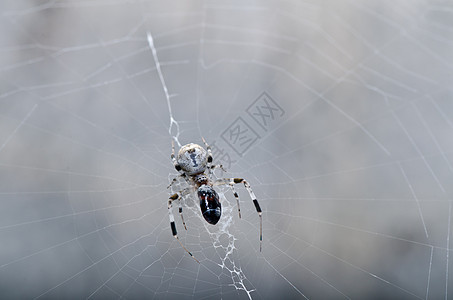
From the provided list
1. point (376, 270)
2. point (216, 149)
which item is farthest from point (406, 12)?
point (376, 270)

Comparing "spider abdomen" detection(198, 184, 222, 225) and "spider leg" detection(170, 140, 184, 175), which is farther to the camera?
"spider leg" detection(170, 140, 184, 175)

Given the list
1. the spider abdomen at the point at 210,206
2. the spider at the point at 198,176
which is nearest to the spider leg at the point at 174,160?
the spider at the point at 198,176

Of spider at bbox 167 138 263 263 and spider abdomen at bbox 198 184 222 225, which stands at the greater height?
spider at bbox 167 138 263 263

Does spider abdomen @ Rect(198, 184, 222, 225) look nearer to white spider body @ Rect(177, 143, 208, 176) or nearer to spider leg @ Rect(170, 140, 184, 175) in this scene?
white spider body @ Rect(177, 143, 208, 176)

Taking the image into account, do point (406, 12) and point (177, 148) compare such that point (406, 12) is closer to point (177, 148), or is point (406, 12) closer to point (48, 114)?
point (177, 148)

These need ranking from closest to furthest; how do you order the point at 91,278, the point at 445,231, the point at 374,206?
the point at 445,231 < the point at 374,206 < the point at 91,278

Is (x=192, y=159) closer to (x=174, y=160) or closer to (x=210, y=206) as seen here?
(x=174, y=160)

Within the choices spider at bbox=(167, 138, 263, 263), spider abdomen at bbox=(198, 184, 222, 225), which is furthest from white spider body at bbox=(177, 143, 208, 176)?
spider abdomen at bbox=(198, 184, 222, 225)

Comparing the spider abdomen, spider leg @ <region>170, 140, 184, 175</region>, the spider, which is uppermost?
spider leg @ <region>170, 140, 184, 175</region>
